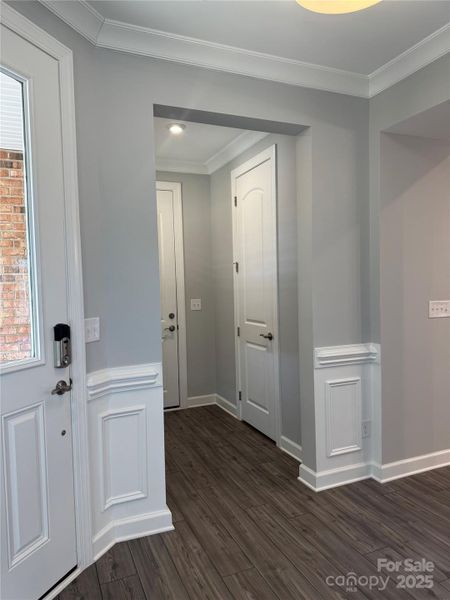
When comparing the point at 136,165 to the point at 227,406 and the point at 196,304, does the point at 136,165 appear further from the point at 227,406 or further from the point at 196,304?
the point at 227,406

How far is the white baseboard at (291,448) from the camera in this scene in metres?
3.05

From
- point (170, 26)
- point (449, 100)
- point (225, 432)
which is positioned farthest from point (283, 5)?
point (225, 432)

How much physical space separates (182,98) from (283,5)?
2.22 ft

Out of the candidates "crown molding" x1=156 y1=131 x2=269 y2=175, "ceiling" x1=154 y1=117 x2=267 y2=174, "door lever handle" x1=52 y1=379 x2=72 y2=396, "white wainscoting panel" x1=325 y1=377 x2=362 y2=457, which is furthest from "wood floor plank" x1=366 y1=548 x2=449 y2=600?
"crown molding" x1=156 y1=131 x2=269 y2=175

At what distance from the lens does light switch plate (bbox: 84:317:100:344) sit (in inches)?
76.7

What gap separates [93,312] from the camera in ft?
6.56

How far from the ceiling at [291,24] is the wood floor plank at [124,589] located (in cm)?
268

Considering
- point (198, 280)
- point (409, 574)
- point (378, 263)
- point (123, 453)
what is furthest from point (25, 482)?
point (198, 280)

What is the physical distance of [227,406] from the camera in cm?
427

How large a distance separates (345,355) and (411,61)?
1842 millimetres

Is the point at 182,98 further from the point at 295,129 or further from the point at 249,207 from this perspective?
the point at 249,207

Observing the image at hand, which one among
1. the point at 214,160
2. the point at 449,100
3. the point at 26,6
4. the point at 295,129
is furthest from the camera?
the point at 214,160

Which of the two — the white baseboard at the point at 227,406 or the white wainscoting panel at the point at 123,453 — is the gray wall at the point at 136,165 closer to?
the white wainscoting panel at the point at 123,453

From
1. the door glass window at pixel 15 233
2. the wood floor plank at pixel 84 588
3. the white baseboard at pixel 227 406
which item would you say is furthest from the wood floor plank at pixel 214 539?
the white baseboard at pixel 227 406
